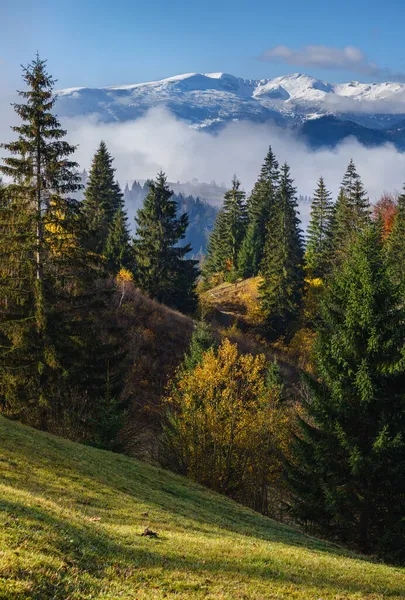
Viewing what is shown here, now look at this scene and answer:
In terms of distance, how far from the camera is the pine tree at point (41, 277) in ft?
76.9

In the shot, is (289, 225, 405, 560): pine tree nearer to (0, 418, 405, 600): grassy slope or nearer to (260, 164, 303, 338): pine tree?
(0, 418, 405, 600): grassy slope

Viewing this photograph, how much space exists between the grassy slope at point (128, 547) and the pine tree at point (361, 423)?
113 inches

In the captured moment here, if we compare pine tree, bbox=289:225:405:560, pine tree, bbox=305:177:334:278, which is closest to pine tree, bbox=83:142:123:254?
pine tree, bbox=305:177:334:278

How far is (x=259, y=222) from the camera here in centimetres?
7912

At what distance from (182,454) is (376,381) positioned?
13080 mm

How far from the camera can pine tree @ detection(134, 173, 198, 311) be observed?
54.7 meters

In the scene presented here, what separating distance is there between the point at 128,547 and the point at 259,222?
73208 mm

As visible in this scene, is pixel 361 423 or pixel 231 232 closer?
pixel 361 423

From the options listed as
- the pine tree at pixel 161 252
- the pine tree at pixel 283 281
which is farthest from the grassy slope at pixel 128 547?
the pine tree at pixel 283 281

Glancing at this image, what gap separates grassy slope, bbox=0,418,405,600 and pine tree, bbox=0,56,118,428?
7.90 metres

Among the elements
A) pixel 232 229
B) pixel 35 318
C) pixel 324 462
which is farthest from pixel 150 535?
pixel 232 229

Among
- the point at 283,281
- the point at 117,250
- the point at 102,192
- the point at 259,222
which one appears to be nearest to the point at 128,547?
the point at 117,250

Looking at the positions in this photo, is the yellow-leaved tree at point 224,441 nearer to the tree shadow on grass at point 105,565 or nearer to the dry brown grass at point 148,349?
the dry brown grass at point 148,349

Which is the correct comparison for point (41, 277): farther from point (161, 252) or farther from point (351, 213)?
point (351, 213)
